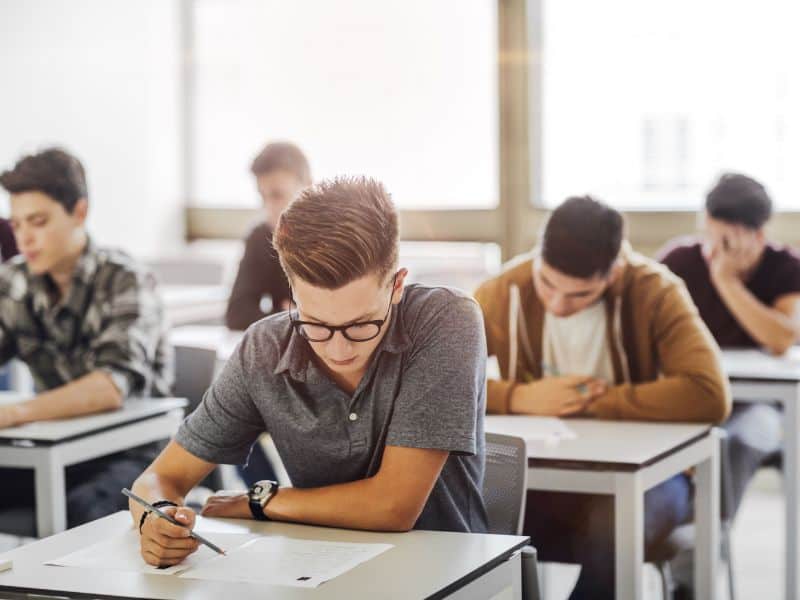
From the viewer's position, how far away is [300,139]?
6.44 m

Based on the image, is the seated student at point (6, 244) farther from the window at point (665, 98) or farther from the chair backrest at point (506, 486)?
the chair backrest at point (506, 486)

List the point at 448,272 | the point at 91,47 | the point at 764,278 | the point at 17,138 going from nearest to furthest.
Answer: the point at 764,278
the point at 448,272
the point at 17,138
the point at 91,47

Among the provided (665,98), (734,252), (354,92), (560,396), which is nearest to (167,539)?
(560,396)

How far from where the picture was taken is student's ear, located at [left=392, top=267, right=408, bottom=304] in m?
1.97

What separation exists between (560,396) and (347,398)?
1095 mm

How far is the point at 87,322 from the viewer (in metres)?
3.26

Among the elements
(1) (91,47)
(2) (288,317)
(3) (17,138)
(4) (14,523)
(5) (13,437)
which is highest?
(1) (91,47)

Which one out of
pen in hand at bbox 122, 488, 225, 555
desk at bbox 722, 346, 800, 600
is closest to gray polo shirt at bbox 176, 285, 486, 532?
pen in hand at bbox 122, 488, 225, 555

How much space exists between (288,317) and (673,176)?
12.4ft

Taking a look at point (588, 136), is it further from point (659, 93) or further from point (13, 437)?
point (13, 437)

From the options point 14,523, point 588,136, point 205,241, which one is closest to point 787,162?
point 588,136

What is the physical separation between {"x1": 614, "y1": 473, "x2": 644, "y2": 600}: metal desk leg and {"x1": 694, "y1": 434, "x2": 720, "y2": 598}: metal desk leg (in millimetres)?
427

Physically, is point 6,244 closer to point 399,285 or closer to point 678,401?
point 678,401

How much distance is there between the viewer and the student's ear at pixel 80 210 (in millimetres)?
3299
